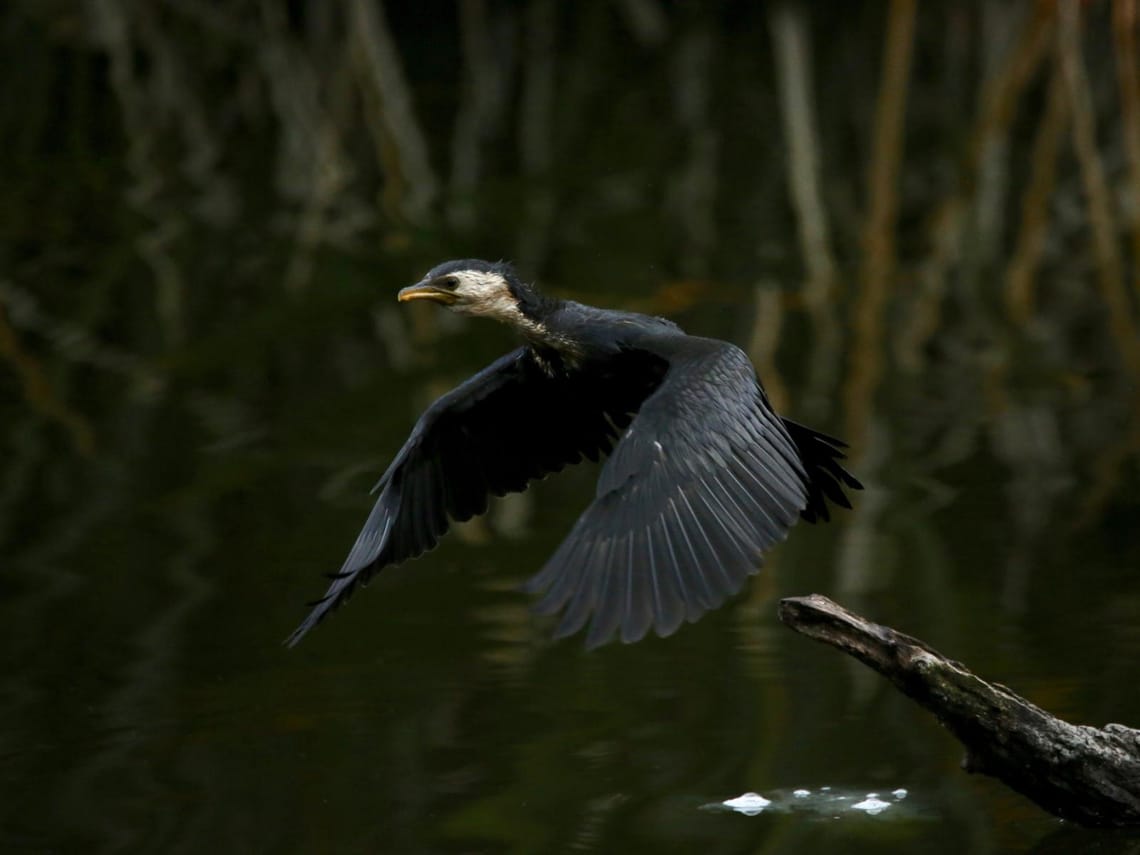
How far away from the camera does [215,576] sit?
27.8 ft

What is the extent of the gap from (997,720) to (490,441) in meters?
1.99

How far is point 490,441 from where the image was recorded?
6680 mm

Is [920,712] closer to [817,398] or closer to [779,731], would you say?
[779,731]

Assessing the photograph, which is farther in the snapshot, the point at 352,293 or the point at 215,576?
the point at 352,293

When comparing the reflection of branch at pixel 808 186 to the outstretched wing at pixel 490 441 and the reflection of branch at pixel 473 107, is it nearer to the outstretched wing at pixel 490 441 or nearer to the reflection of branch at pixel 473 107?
the reflection of branch at pixel 473 107

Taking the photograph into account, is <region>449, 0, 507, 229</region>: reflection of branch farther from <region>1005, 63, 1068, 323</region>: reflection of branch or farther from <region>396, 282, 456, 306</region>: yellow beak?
<region>396, 282, 456, 306</region>: yellow beak

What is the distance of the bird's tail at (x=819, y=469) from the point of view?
20.8 ft

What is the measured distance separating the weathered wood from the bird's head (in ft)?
4.94

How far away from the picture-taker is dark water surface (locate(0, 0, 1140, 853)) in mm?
6336

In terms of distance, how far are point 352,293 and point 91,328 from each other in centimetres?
162

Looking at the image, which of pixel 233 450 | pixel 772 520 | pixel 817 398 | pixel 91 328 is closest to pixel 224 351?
pixel 91 328

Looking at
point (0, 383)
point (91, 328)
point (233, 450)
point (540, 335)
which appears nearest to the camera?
point (540, 335)

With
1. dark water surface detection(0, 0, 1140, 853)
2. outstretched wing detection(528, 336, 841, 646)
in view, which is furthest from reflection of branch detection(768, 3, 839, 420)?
outstretched wing detection(528, 336, 841, 646)

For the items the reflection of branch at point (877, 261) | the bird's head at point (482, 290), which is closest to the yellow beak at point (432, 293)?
the bird's head at point (482, 290)
